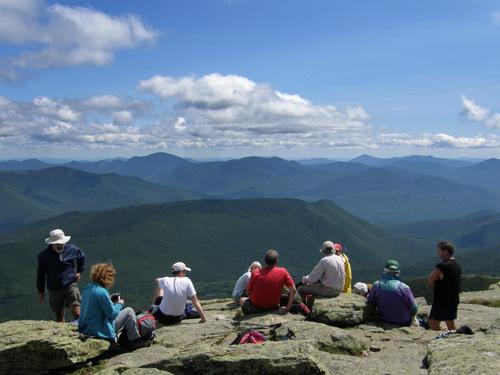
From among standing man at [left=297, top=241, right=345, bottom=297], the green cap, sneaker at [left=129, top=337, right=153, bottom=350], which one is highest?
the green cap

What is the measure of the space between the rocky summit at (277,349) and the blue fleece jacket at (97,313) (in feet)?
1.23

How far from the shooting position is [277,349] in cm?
1113

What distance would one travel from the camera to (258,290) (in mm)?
19109

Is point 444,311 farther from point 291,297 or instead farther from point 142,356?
point 142,356

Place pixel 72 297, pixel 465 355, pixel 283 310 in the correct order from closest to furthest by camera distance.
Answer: pixel 465 355, pixel 72 297, pixel 283 310

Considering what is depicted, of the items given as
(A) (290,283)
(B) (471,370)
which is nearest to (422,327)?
(A) (290,283)

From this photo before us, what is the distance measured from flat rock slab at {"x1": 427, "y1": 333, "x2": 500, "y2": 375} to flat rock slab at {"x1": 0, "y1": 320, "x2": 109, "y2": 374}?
34.7 ft

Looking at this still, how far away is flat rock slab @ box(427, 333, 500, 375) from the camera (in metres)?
9.18

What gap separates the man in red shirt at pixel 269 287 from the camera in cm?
1845

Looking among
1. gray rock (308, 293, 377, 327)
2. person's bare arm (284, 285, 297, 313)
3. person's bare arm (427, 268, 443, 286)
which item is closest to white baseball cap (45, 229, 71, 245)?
person's bare arm (284, 285, 297, 313)

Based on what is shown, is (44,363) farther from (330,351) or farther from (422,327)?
(422,327)

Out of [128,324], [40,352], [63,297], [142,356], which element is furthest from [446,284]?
[63,297]

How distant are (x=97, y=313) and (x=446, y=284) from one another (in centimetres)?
1384

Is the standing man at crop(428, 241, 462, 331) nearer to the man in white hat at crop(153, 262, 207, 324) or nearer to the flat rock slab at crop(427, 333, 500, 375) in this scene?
the flat rock slab at crop(427, 333, 500, 375)
